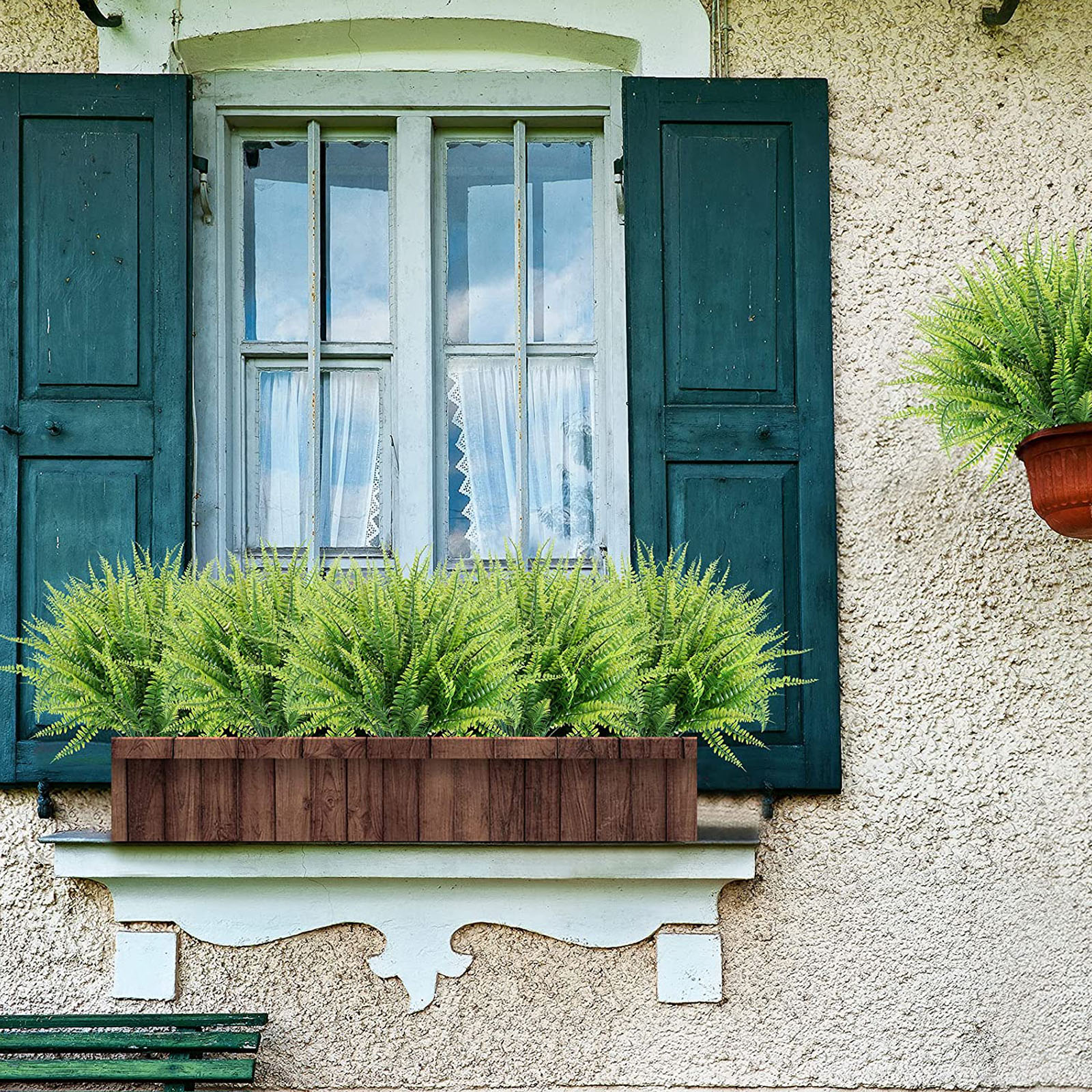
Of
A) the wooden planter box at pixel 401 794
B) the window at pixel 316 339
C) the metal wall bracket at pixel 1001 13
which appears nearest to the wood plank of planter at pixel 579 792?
the wooden planter box at pixel 401 794

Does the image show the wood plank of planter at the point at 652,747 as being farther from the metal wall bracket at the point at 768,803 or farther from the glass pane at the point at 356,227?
the glass pane at the point at 356,227

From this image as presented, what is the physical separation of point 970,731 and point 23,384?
8.38 feet

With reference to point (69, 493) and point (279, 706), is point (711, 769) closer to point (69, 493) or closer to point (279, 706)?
point (279, 706)

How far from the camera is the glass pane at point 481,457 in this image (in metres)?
3.78

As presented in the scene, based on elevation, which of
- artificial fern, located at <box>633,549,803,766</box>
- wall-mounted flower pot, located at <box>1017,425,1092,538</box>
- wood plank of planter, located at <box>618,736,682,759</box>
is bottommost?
wood plank of planter, located at <box>618,736,682,759</box>

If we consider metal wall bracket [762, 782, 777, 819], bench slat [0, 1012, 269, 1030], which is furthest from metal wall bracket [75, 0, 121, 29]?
metal wall bracket [762, 782, 777, 819]

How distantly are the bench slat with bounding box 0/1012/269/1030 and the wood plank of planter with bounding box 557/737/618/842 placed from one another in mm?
843

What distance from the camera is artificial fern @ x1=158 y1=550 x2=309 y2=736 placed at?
3.06m

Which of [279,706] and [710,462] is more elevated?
[710,462]

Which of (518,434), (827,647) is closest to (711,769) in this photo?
(827,647)

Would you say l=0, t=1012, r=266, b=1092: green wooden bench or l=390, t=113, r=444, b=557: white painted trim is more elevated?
l=390, t=113, r=444, b=557: white painted trim

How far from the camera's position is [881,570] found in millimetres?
3531

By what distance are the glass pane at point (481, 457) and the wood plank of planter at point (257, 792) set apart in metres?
0.91

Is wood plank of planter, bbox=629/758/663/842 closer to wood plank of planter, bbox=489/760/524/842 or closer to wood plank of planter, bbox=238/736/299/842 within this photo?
wood plank of planter, bbox=489/760/524/842
